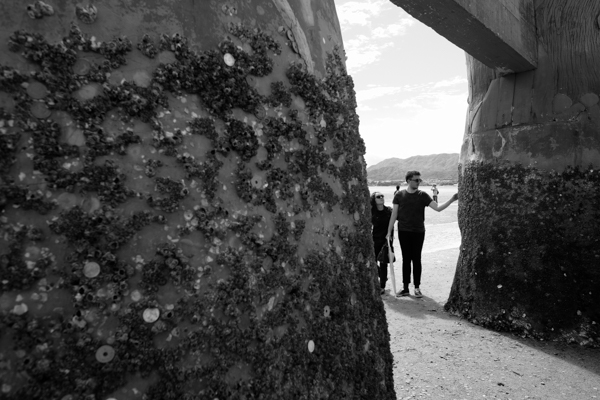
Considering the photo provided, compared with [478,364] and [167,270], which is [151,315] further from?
[478,364]

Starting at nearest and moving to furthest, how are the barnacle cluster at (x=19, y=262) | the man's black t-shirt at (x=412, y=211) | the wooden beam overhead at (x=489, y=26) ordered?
the barnacle cluster at (x=19, y=262)
the wooden beam overhead at (x=489, y=26)
the man's black t-shirt at (x=412, y=211)

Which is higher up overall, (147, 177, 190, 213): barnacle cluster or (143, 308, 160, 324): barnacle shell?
(147, 177, 190, 213): barnacle cluster

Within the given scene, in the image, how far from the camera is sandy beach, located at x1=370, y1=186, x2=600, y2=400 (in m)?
2.83

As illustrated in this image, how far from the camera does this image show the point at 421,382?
9.79ft

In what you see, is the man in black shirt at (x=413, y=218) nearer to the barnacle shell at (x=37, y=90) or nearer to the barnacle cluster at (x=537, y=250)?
the barnacle cluster at (x=537, y=250)

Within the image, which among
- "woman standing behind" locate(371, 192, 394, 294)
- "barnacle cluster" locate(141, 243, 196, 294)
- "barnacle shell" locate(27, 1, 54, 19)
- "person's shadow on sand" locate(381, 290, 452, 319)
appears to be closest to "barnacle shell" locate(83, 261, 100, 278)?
"barnacle cluster" locate(141, 243, 196, 294)

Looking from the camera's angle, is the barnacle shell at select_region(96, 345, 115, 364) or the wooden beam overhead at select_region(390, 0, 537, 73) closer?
the barnacle shell at select_region(96, 345, 115, 364)

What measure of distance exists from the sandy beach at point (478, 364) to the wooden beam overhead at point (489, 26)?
251 centimetres

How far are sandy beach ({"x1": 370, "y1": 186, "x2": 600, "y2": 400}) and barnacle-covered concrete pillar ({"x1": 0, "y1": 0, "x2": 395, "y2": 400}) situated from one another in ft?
5.58

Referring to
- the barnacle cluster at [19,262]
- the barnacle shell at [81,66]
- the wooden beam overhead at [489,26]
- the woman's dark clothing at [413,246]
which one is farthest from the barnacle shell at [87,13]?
the woman's dark clothing at [413,246]

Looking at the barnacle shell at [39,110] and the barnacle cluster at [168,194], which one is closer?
the barnacle shell at [39,110]

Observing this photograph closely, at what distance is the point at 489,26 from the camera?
304 centimetres

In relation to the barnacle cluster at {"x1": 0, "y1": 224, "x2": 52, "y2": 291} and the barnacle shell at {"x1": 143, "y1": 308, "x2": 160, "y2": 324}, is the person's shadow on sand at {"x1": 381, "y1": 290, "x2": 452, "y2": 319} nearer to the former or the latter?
the barnacle shell at {"x1": 143, "y1": 308, "x2": 160, "y2": 324}

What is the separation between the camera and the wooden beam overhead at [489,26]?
2.77m
